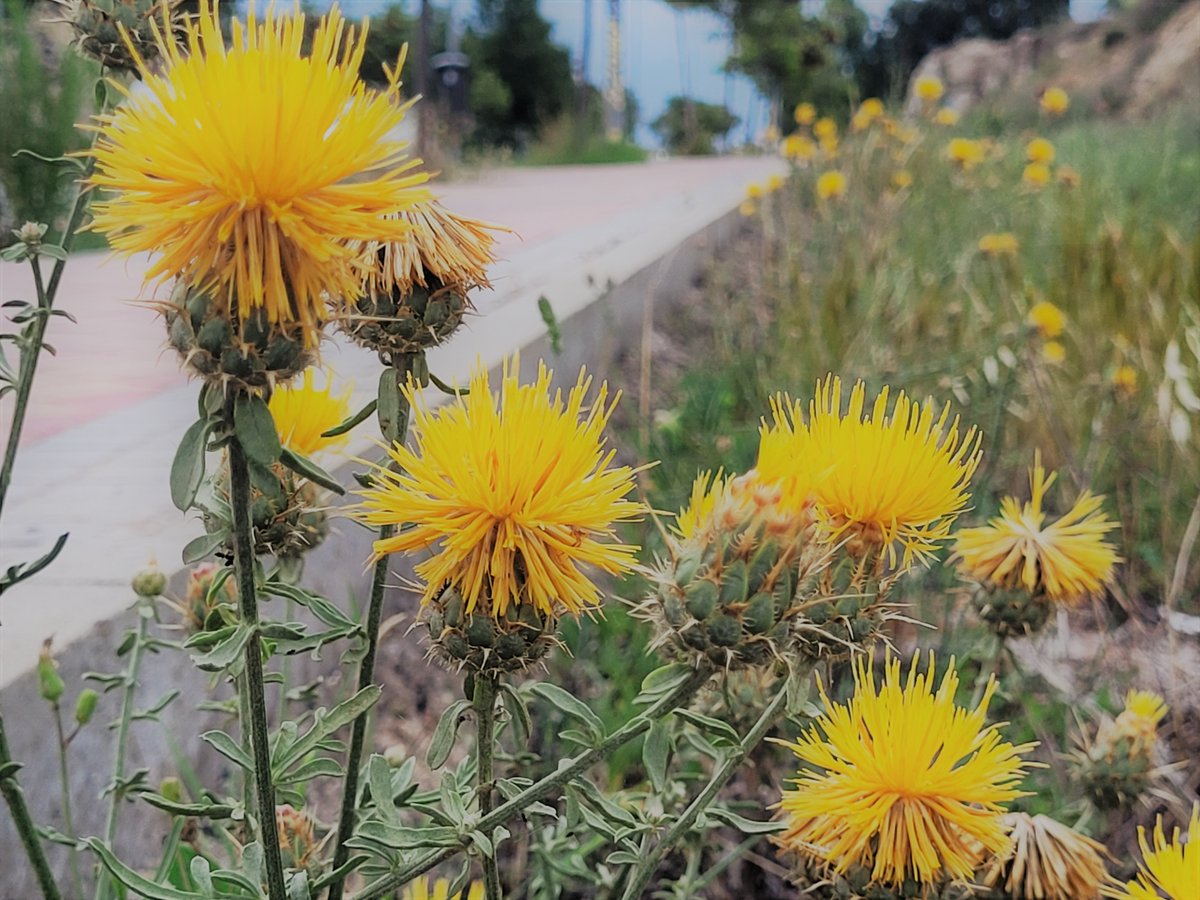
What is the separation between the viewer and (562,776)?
0.88m

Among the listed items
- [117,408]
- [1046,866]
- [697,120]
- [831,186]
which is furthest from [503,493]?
[697,120]

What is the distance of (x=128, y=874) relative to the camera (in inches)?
35.8

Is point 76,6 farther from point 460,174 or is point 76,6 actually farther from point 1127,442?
point 460,174

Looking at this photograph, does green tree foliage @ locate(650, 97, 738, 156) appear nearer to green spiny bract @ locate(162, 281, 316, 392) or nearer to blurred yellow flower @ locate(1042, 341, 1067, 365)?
blurred yellow flower @ locate(1042, 341, 1067, 365)

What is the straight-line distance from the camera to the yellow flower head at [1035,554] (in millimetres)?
1481

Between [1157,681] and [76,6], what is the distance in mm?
2706

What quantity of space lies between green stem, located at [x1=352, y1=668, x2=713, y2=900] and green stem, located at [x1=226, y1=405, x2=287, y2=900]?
100mm

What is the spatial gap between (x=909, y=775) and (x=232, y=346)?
2.38ft

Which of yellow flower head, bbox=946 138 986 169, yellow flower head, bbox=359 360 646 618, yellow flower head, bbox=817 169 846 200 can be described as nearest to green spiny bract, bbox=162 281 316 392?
yellow flower head, bbox=359 360 646 618

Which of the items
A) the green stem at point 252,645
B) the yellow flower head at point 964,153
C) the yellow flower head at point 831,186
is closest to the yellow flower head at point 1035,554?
the green stem at point 252,645

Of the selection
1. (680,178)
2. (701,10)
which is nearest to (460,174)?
(680,178)

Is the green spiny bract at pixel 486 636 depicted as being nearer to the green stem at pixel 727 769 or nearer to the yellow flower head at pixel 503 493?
the yellow flower head at pixel 503 493

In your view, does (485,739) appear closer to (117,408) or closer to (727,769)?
(727,769)

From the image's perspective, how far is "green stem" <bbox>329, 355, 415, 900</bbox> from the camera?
984mm
